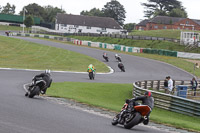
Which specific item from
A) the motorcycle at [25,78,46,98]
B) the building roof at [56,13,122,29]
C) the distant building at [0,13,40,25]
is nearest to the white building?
the building roof at [56,13,122,29]

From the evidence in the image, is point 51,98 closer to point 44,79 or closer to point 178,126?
point 44,79

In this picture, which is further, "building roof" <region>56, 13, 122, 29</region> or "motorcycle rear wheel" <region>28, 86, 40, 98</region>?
"building roof" <region>56, 13, 122, 29</region>

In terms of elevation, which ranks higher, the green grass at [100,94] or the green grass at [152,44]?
the green grass at [152,44]

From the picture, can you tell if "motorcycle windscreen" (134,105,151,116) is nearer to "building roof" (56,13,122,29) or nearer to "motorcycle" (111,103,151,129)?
"motorcycle" (111,103,151,129)

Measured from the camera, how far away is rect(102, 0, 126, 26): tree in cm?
15912

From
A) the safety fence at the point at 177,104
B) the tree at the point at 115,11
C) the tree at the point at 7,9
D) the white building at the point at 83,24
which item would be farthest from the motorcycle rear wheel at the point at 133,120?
the tree at the point at 7,9

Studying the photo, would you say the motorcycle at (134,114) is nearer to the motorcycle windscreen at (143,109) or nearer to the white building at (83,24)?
the motorcycle windscreen at (143,109)

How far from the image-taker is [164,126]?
41.4 feet

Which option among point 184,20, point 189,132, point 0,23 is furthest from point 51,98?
point 0,23

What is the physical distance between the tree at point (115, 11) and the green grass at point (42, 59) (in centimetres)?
9974

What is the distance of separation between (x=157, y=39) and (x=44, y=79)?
55828mm

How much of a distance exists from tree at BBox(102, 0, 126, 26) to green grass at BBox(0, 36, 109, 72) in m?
99.7

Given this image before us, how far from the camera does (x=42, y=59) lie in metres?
48.6

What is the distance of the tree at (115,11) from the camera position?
159125 mm
